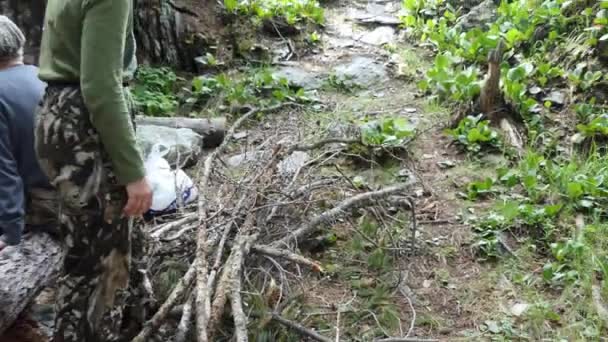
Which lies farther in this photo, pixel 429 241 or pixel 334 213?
pixel 429 241

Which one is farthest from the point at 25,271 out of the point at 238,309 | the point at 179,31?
the point at 179,31

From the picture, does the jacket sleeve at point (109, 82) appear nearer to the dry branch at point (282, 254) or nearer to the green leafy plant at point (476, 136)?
the dry branch at point (282, 254)

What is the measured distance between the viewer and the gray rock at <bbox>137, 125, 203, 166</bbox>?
180 inches

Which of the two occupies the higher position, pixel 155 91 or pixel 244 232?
pixel 244 232

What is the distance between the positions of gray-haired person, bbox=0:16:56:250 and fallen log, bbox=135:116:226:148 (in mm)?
1977

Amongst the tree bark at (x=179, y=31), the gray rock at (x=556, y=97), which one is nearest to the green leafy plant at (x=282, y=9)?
the tree bark at (x=179, y=31)

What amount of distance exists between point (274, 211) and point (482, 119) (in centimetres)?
233

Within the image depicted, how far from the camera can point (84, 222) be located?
2492 mm

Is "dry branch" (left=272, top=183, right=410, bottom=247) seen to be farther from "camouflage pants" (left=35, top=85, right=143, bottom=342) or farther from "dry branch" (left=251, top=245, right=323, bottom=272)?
"camouflage pants" (left=35, top=85, right=143, bottom=342)

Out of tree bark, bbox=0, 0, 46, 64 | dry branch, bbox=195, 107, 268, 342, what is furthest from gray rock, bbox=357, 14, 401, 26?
dry branch, bbox=195, 107, 268, 342

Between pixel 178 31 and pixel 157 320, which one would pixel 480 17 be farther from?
pixel 157 320

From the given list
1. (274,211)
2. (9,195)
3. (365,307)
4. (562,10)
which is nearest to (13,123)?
(9,195)

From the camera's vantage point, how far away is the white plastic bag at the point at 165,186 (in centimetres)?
385

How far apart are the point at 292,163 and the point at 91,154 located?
2132 millimetres
